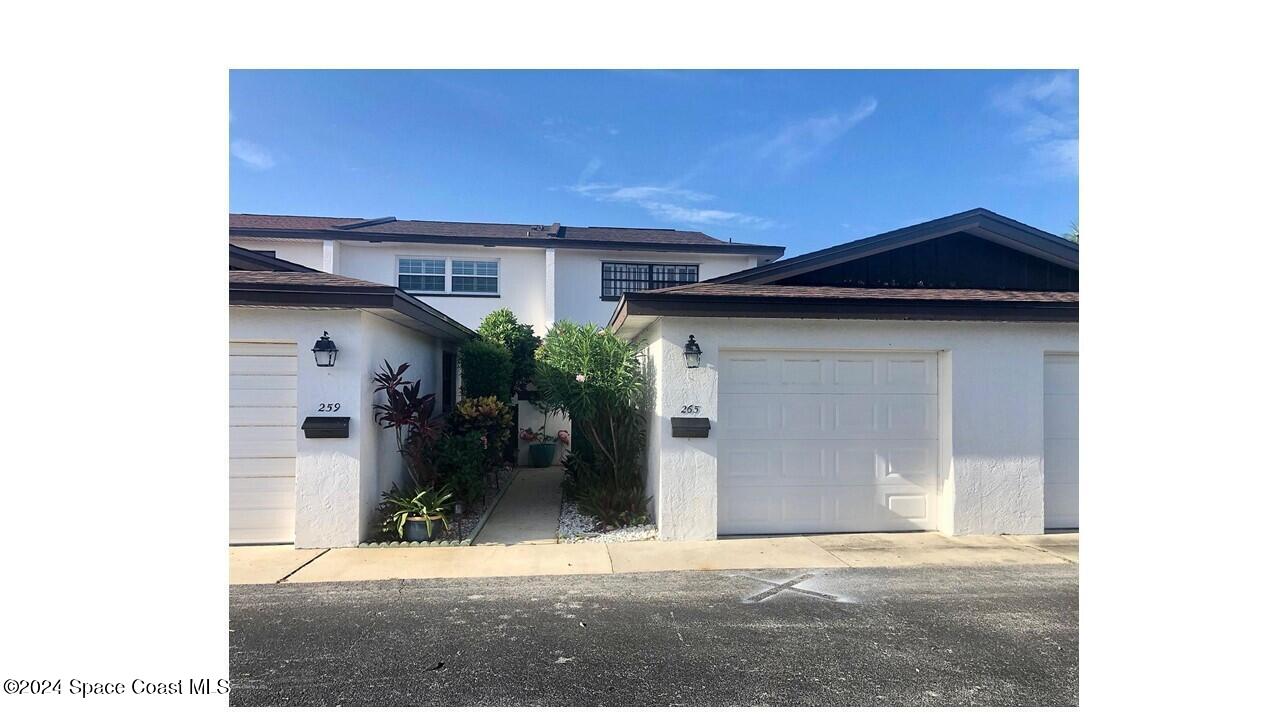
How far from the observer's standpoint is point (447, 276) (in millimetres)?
11664

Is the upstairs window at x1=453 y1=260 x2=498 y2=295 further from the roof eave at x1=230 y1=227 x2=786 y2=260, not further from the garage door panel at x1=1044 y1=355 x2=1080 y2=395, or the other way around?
the garage door panel at x1=1044 y1=355 x2=1080 y2=395

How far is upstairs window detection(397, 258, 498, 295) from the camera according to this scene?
38.0 ft

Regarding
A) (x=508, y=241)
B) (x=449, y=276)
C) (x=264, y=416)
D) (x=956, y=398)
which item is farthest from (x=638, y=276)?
(x=264, y=416)

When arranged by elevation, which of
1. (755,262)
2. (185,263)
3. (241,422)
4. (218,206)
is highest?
(755,262)

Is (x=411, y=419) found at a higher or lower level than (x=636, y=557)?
higher

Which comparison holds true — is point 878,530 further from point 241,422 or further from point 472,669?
point 241,422

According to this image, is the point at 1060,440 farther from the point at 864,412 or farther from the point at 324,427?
the point at 324,427

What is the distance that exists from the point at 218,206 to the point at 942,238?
23.3 feet

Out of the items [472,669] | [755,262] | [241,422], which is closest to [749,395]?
[472,669]

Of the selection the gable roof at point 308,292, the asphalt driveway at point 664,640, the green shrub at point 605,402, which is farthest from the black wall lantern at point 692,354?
the gable roof at point 308,292

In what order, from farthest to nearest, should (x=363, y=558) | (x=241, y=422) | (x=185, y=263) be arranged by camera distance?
(x=241, y=422)
(x=363, y=558)
(x=185, y=263)

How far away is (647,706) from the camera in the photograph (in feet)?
8.37

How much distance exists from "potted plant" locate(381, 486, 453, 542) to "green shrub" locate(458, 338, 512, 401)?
11.3 feet

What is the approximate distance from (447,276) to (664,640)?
10.3 m
